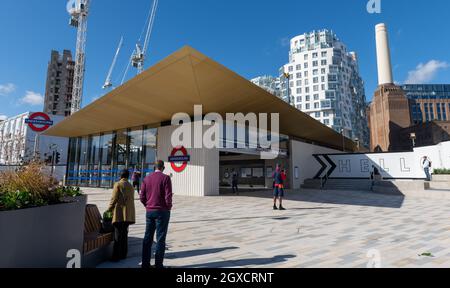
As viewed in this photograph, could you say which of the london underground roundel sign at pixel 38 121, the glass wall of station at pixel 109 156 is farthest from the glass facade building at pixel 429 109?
the london underground roundel sign at pixel 38 121

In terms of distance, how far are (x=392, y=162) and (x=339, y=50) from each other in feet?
233

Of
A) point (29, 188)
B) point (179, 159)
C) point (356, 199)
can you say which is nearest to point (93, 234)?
point (29, 188)

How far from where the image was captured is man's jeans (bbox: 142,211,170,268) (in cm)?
393

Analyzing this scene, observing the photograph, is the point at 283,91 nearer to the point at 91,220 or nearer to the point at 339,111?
the point at 339,111

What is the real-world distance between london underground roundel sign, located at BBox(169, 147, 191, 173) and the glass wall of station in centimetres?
200

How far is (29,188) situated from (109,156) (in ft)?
70.3

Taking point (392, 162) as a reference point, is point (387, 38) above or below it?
above

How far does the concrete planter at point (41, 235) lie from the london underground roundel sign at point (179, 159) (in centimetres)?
1344

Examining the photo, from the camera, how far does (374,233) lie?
257 inches

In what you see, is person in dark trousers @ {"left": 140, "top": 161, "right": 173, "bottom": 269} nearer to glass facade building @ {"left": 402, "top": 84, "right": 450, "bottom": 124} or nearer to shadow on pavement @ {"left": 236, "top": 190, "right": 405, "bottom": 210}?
shadow on pavement @ {"left": 236, "top": 190, "right": 405, "bottom": 210}

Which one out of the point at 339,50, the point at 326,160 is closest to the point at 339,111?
the point at 339,50

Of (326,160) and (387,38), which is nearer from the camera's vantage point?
(326,160)

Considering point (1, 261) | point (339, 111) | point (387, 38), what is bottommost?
point (1, 261)

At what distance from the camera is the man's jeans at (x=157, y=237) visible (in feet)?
12.9
